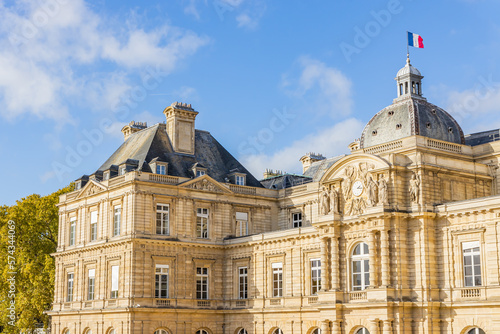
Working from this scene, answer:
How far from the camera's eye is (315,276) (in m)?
38.6

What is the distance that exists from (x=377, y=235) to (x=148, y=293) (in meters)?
14.6

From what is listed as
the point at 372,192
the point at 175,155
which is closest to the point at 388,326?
the point at 372,192

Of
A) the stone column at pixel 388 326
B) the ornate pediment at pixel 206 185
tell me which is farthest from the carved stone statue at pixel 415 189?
the ornate pediment at pixel 206 185

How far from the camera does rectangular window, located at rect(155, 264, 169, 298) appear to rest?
41219 millimetres

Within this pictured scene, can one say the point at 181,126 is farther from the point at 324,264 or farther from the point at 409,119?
the point at 409,119

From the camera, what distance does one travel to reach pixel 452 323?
1238 inches

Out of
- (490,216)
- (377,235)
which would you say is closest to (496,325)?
(490,216)

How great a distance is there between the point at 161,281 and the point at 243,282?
16.9 feet

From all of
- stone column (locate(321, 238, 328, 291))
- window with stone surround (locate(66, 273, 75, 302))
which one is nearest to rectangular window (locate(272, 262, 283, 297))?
stone column (locate(321, 238, 328, 291))

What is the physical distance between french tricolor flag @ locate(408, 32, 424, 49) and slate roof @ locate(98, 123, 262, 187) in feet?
48.4

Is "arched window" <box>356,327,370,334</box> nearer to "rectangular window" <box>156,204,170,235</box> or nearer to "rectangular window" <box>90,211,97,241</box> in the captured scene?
"rectangular window" <box>156,204,170,235</box>

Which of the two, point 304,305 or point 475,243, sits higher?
point 475,243

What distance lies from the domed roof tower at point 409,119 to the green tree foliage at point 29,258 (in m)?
26.0

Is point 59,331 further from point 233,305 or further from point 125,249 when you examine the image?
point 233,305
